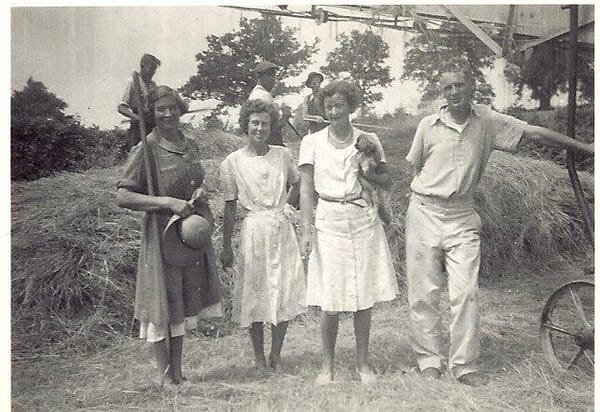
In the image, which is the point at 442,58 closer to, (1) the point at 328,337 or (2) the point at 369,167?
(2) the point at 369,167

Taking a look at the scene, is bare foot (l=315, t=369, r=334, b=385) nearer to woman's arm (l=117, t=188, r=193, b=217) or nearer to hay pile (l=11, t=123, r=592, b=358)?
woman's arm (l=117, t=188, r=193, b=217)

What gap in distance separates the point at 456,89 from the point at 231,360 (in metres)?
1.77

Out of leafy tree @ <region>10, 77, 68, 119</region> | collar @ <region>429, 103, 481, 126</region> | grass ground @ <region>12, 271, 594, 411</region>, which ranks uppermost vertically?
leafy tree @ <region>10, 77, 68, 119</region>

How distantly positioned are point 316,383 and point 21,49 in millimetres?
2159

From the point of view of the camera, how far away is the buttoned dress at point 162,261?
2576 millimetres

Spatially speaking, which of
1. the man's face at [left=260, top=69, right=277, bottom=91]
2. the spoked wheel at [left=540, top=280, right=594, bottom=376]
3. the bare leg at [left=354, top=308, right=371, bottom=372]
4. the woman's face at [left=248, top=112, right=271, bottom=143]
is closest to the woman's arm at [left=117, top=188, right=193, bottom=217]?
the woman's face at [left=248, top=112, right=271, bottom=143]

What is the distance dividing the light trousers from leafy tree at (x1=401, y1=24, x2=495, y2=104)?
1.06 m

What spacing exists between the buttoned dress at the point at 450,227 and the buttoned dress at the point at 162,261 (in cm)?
102

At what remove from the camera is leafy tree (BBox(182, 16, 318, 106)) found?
3.32 meters

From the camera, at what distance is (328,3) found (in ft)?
9.61

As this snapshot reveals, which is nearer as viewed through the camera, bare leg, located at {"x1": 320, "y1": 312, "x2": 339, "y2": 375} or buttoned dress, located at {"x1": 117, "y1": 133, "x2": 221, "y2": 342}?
buttoned dress, located at {"x1": 117, "y1": 133, "x2": 221, "y2": 342}

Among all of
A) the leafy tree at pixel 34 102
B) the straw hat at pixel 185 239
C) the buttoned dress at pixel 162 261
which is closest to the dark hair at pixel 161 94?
the buttoned dress at pixel 162 261

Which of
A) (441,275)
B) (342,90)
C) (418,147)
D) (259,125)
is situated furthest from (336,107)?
(441,275)

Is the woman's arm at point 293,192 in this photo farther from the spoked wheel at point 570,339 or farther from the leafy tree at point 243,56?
the spoked wheel at point 570,339
